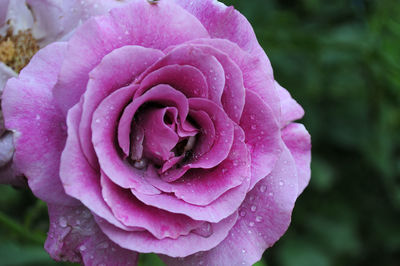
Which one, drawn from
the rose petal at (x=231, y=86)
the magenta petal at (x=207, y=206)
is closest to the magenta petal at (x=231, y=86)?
the rose petal at (x=231, y=86)

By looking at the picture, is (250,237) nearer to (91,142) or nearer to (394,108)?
(91,142)

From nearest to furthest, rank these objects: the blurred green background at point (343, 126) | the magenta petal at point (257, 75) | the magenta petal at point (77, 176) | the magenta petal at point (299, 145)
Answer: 1. the magenta petal at point (77, 176)
2. the magenta petal at point (257, 75)
3. the magenta petal at point (299, 145)
4. the blurred green background at point (343, 126)

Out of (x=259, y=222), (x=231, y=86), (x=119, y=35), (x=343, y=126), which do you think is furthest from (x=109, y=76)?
(x=343, y=126)

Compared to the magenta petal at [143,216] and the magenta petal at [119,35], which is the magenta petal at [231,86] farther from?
the magenta petal at [143,216]

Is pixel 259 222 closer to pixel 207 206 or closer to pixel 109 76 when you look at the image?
pixel 207 206

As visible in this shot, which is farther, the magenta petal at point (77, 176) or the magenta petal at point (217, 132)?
the magenta petal at point (217, 132)

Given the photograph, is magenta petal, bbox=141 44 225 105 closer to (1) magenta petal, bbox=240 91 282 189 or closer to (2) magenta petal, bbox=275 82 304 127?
(1) magenta petal, bbox=240 91 282 189

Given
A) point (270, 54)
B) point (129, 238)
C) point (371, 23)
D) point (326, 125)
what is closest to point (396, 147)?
point (326, 125)
